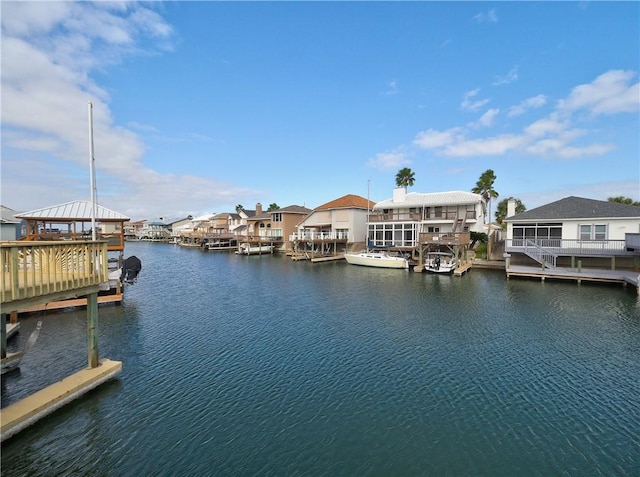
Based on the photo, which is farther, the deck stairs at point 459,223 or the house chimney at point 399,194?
the house chimney at point 399,194

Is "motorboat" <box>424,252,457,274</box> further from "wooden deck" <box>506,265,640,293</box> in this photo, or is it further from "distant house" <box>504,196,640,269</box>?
"distant house" <box>504,196,640,269</box>

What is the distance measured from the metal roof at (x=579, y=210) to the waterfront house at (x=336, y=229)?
1978cm

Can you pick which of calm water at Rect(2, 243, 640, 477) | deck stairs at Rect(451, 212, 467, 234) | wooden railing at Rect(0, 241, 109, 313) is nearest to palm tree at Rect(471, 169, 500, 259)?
deck stairs at Rect(451, 212, 467, 234)

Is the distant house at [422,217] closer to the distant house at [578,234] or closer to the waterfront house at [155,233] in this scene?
the distant house at [578,234]

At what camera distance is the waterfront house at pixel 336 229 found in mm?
45375

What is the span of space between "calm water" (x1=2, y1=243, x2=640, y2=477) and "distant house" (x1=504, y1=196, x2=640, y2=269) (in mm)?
8716

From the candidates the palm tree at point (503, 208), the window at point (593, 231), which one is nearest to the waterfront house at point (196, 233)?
the palm tree at point (503, 208)

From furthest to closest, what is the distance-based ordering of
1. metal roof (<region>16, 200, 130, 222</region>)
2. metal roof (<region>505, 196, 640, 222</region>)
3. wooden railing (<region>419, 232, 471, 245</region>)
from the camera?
wooden railing (<region>419, 232, 471, 245</region>) → metal roof (<region>505, 196, 640, 222</region>) → metal roof (<region>16, 200, 130, 222</region>)

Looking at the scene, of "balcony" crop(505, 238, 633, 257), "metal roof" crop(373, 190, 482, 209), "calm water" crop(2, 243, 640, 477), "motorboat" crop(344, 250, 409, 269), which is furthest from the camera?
"metal roof" crop(373, 190, 482, 209)

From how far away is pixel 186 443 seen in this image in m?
7.05

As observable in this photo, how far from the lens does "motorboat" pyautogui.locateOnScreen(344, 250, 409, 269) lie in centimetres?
3438

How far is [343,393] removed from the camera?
30.4 feet

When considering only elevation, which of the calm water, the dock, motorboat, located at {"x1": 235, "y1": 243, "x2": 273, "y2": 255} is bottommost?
the calm water

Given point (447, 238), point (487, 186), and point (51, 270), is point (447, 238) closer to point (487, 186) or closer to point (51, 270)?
point (487, 186)
